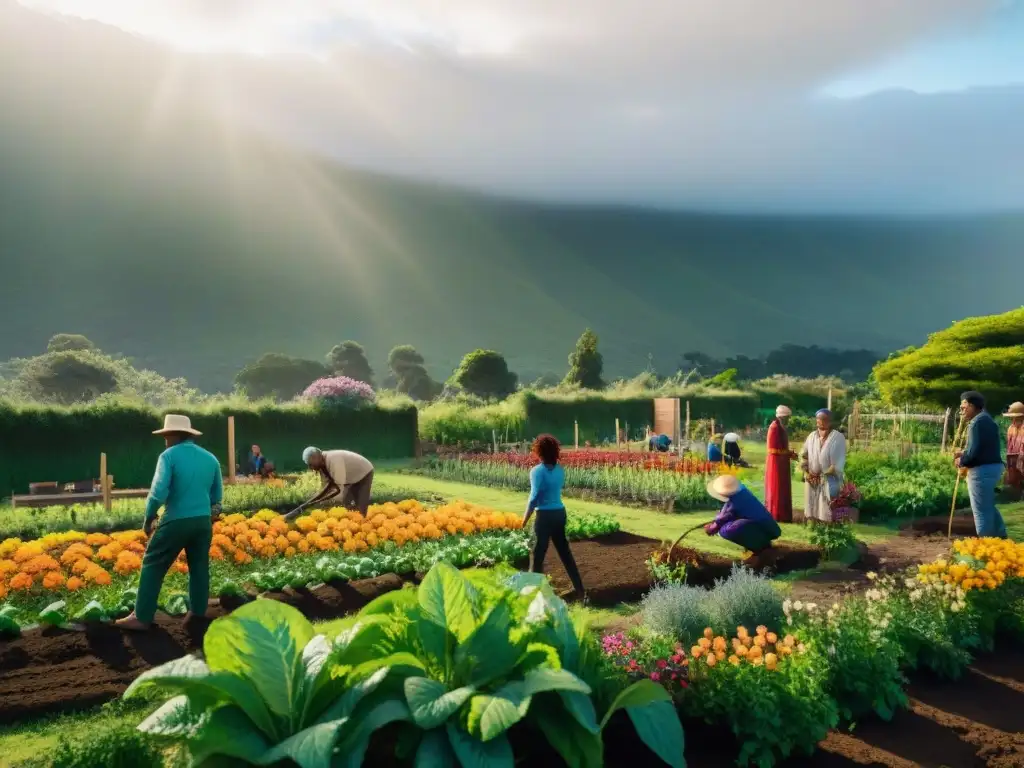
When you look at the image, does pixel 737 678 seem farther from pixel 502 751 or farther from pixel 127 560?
pixel 127 560

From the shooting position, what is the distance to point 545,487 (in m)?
7.28

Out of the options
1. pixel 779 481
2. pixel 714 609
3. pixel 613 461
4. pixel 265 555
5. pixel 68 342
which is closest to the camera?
pixel 714 609

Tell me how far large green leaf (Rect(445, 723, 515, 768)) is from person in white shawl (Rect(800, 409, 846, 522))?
810 cm

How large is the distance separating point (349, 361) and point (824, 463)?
231ft

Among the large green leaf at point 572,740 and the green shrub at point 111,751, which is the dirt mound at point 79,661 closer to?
the green shrub at point 111,751

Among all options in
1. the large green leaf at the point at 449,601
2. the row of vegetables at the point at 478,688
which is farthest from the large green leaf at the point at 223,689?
the large green leaf at the point at 449,601

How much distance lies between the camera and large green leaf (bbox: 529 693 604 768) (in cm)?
333

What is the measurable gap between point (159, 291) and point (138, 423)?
8242 cm

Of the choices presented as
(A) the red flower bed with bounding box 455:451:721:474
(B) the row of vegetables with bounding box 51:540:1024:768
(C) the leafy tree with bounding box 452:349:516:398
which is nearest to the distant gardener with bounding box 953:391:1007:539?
(B) the row of vegetables with bounding box 51:540:1024:768

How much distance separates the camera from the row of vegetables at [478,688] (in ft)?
10.5

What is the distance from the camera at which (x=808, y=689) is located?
13.8ft

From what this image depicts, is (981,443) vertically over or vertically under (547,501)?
over

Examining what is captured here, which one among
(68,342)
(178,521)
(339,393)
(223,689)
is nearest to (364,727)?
(223,689)

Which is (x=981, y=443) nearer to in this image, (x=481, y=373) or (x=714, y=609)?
(x=714, y=609)
